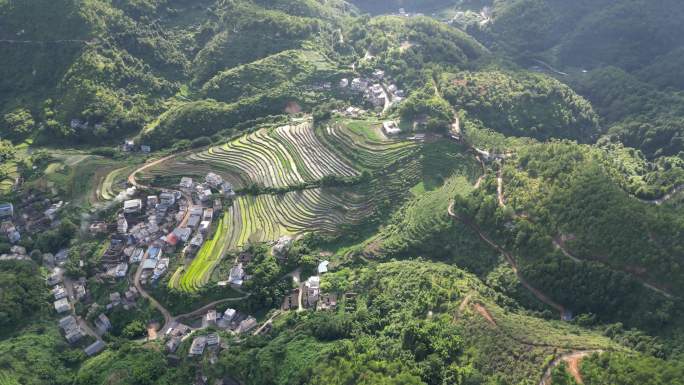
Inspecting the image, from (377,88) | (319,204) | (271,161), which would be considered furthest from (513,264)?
(377,88)

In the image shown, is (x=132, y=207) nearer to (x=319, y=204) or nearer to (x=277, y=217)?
(x=277, y=217)

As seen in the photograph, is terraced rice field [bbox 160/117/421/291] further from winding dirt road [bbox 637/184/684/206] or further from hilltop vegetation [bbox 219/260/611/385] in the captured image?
winding dirt road [bbox 637/184/684/206]

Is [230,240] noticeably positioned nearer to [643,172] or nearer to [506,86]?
[506,86]

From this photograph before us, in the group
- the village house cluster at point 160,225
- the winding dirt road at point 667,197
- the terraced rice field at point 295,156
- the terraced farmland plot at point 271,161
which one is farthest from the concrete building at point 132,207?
the winding dirt road at point 667,197

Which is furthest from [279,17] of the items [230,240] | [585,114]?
[585,114]

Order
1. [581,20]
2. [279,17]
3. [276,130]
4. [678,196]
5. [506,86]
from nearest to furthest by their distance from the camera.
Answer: [678,196] → [276,130] → [506,86] → [279,17] → [581,20]

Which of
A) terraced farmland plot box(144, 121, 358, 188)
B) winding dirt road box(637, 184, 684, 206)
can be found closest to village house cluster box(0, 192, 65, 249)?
terraced farmland plot box(144, 121, 358, 188)

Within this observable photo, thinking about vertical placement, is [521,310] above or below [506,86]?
below

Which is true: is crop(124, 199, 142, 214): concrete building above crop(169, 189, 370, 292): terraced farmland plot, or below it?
above
